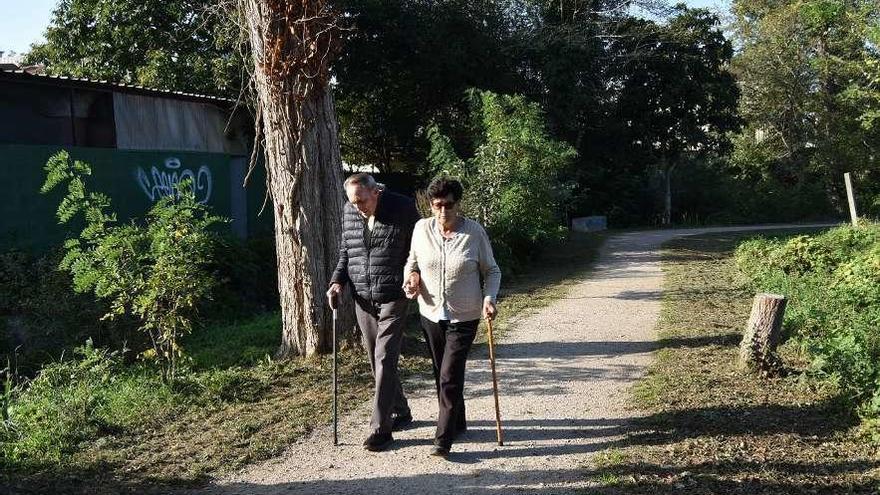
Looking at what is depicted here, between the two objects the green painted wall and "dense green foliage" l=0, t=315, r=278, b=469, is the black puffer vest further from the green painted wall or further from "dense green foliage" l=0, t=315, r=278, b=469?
the green painted wall

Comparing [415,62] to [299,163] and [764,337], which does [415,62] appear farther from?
[764,337]

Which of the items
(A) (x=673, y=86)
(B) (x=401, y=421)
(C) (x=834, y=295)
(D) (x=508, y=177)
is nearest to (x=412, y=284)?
(B) (x=401, y=421)

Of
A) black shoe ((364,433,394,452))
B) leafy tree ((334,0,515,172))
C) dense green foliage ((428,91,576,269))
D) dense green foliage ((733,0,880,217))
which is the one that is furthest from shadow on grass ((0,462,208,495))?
dense green foliage ((733,0,880,217))

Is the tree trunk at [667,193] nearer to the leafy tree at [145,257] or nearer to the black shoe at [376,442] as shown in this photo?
the leafy tree at [145,257]

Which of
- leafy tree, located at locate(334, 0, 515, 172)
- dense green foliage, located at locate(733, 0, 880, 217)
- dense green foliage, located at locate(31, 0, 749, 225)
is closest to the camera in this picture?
dense green foliage, located at locate(31, 0, 749, 225)

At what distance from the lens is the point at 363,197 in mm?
5797

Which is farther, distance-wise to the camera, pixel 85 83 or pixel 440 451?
pixel 85 83

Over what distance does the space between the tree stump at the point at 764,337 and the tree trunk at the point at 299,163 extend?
389 centimetres

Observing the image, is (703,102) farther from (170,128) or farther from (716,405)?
(716,405)

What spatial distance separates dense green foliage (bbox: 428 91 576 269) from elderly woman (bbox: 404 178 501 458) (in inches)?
351

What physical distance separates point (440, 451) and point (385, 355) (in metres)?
0.73

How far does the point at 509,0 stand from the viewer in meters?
24.7

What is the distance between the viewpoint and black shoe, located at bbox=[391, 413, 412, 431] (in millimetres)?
6066

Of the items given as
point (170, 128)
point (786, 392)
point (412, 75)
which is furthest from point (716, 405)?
point (412, 75)
